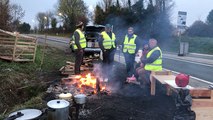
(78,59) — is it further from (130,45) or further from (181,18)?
(181,18)

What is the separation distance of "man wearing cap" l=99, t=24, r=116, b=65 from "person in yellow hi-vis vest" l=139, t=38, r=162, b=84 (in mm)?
2169

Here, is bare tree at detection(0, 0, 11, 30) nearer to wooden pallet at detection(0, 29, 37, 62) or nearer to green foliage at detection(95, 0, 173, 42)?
wooden pallet at detection(0, 29, 37, 62)

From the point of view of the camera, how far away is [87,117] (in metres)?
6.12

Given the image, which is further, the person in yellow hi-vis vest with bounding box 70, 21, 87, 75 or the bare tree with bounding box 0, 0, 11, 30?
the bare tree with bounding box 0, 0, 11, 30

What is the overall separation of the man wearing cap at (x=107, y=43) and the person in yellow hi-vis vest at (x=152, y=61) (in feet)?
7.12

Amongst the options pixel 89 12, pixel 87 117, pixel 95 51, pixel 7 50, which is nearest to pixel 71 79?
pixel 87 117

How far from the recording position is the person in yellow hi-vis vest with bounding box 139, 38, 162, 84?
26.6ft

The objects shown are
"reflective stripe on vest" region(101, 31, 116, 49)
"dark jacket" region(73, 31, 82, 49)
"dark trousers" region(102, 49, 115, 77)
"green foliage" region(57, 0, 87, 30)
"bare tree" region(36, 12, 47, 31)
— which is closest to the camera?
"dark jacket" region(73, 31, 82, 49)

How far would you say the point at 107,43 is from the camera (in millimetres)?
10359

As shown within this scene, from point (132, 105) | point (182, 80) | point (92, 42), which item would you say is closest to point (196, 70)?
point (92, 42)

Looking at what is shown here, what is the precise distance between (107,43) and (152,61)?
2.58m

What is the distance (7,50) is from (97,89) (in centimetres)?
682

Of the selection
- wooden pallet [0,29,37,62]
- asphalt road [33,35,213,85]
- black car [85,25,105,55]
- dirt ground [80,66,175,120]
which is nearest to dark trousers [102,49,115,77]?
dirt ground [80,66,175,120]

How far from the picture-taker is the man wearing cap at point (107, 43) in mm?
10289
